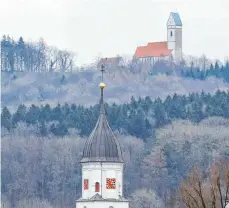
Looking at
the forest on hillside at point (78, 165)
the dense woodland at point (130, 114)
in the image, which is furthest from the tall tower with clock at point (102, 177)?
the dense woodland at point (130, 114)

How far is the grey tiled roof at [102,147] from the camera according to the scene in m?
97.1

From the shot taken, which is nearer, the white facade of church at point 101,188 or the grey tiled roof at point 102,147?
the white facade of church at point 101,188

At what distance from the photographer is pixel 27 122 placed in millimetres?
176875

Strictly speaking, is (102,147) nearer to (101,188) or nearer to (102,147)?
(102,147)

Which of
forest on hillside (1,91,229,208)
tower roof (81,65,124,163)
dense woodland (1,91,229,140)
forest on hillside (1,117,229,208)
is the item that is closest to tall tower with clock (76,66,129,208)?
tower roof (81,65,124,163)

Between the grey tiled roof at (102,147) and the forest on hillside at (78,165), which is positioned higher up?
the grey tiled roof at (102,147)

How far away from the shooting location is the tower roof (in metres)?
97.1

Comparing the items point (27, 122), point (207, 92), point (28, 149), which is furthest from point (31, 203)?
point (207, 92)

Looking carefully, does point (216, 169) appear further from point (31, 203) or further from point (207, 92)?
point (207, 92)

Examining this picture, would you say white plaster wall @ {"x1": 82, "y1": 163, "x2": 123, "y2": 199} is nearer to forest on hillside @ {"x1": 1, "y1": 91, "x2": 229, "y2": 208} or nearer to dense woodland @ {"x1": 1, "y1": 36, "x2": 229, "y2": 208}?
dense woodland @ {"x1": 1, "y1": 36, "x2": 229, "y2": 208}

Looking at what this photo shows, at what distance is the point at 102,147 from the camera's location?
97.5 m

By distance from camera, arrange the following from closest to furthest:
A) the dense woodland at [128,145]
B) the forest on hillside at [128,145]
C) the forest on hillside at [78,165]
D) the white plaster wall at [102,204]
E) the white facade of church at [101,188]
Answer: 1. the white plaster wall at [102,204]
2. the white facade of church at [101,188]
3. the forest on hillside at [78,165]
4. the dense woodland at [128,145]
5. the forest on hillside at [128,145]

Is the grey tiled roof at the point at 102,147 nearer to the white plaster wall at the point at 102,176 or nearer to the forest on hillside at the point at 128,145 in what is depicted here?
the white plaster wall at the point at 102,176

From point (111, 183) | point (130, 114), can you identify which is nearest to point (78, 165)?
point (130, 114)
